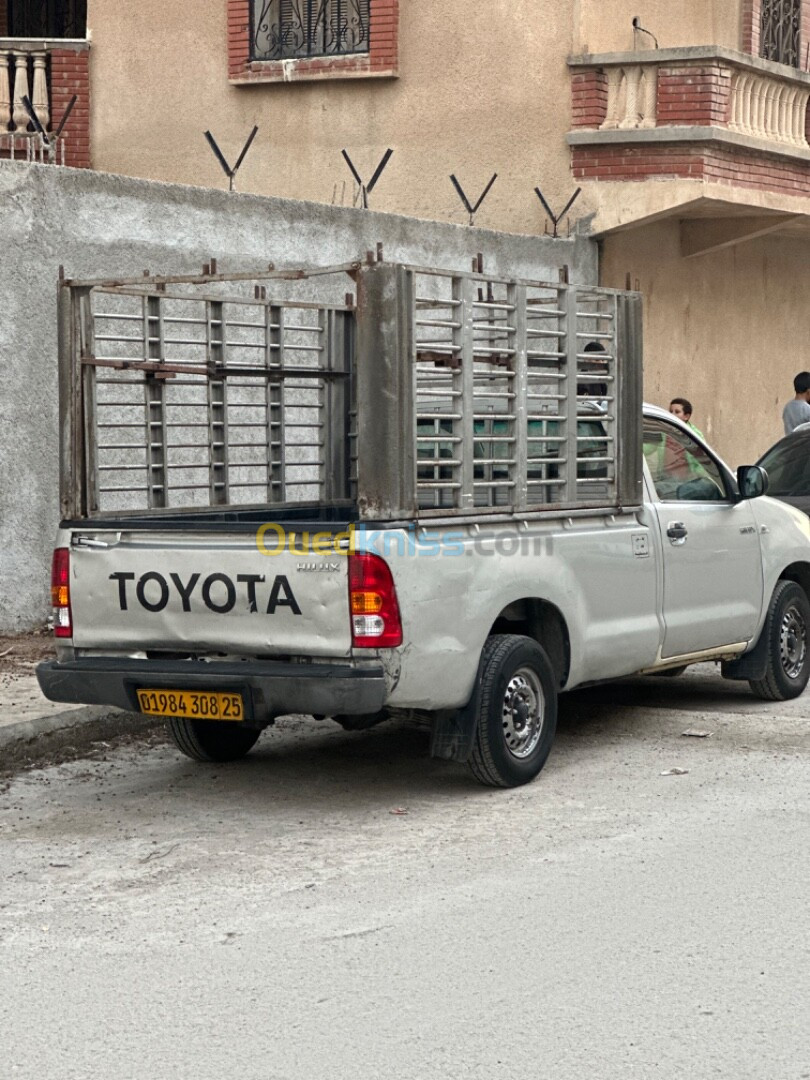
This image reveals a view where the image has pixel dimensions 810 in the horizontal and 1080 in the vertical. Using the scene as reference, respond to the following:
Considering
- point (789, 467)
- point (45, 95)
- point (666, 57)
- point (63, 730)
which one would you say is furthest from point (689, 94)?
point (63, 730)

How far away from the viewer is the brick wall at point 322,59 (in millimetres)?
16781

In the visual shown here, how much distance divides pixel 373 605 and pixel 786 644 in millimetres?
3830

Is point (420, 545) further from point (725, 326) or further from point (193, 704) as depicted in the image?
point (725, 326)

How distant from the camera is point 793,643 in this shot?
9.99 m

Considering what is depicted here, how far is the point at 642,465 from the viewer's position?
8.62 meters

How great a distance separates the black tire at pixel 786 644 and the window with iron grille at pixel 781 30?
9.74 m

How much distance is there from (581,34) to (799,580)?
7.93 m

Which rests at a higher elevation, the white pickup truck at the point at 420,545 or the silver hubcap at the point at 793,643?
the white pickup truck at the point at 420,545

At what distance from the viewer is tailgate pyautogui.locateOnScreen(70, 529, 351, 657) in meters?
6.99

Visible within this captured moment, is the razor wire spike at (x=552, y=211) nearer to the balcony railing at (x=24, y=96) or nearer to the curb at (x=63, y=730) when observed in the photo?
the balcony railing at (x=24, y=96)

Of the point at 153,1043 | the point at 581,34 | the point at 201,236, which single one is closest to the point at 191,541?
the point at 153,1043

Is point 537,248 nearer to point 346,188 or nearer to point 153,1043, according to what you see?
point 346,188

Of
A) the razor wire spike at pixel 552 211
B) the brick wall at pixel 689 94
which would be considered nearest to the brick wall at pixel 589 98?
the brick wall at pixel 689 94

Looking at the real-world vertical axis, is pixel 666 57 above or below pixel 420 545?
above
